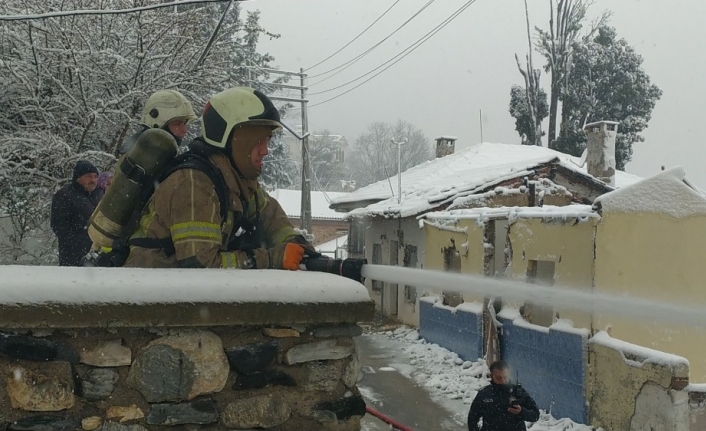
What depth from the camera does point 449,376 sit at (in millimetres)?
11938

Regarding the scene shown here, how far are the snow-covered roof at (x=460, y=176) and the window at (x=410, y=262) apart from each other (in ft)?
3.84

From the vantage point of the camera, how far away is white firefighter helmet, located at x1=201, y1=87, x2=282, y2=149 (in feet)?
10.2

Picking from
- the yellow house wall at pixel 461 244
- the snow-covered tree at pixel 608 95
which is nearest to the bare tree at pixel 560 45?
the snow-covered tree at pixel 608 95

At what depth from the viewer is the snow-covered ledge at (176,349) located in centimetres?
227

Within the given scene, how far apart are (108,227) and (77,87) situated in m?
9.72

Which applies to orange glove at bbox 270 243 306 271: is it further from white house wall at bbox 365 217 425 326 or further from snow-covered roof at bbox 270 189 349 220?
snow-covered roof at bbox 270 189 349 220

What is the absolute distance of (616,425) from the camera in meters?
8.23

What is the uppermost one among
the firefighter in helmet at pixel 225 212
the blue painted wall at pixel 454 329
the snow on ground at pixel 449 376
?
the firefighter in helmet at pixel 225 212

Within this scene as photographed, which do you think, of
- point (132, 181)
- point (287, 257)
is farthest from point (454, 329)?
point (132, 181)

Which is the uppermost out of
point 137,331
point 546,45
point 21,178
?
point 546,45

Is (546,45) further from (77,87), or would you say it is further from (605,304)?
(605,304)

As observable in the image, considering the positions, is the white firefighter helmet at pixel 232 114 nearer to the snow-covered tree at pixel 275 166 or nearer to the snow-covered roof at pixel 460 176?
the snow-covered roof at pixel 460 176

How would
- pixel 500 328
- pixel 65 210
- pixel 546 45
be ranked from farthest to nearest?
pixel 546 45 < pixel 500 328 < pixel 65 210

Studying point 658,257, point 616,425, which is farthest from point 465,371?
point 658,257
